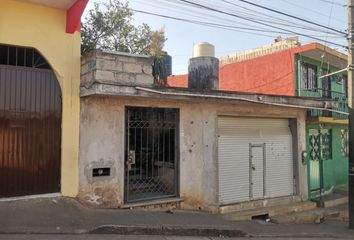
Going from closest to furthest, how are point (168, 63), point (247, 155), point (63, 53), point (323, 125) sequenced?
point (63, 53)
point (168, 63)
point (247, 155)
point (323, 125)

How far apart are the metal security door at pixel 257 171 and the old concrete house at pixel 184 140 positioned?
0.03 metres

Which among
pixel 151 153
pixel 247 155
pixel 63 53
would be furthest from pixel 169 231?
pixel 247 155

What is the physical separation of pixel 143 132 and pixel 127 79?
62.5 inches

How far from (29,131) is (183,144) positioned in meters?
3.87

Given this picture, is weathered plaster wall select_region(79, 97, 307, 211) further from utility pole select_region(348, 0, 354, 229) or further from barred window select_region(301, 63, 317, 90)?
barred window select_region(301, 63, 317, 90)

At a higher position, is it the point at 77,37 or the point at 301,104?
the point at 77,37

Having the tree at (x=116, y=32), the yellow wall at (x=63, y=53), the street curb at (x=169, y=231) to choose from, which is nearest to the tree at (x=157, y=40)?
the tree at (x=116, y=32)

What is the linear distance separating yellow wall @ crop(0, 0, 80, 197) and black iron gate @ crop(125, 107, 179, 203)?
135 centimetres

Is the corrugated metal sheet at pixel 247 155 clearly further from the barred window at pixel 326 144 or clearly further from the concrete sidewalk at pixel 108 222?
the barred window at pixel 326 144

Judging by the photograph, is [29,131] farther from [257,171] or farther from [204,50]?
[257,171]

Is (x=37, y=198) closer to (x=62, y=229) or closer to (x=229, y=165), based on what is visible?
(x=62, y=229)

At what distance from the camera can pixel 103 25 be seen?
49.4 feet

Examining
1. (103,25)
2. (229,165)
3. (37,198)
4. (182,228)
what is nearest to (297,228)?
(229,165)

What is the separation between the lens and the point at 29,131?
841 centimetres
